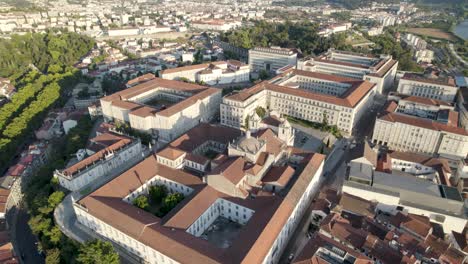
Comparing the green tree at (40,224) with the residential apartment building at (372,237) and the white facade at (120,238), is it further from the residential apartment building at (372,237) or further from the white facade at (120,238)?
the residential apartment building at (372,237)

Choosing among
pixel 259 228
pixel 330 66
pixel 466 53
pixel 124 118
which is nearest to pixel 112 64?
pixel 124 118

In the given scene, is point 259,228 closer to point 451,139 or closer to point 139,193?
point 139,193

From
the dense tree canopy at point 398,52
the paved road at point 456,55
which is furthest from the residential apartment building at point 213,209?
the paved road at point 456,55

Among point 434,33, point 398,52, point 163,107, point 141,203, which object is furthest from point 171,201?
point 434,33

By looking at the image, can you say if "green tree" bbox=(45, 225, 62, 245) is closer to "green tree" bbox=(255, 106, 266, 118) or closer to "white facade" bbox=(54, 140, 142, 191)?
"white facade" bbox=(54, 140, 142, 191)

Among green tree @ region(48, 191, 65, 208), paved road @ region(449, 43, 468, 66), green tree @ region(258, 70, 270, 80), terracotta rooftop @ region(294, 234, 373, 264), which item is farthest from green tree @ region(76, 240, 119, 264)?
paved road @ region(449, 43, 468, 66)

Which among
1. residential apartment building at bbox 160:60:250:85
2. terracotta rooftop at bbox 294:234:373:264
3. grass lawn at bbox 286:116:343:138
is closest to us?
terracotta rooftop at bbox 294:234:373:264
